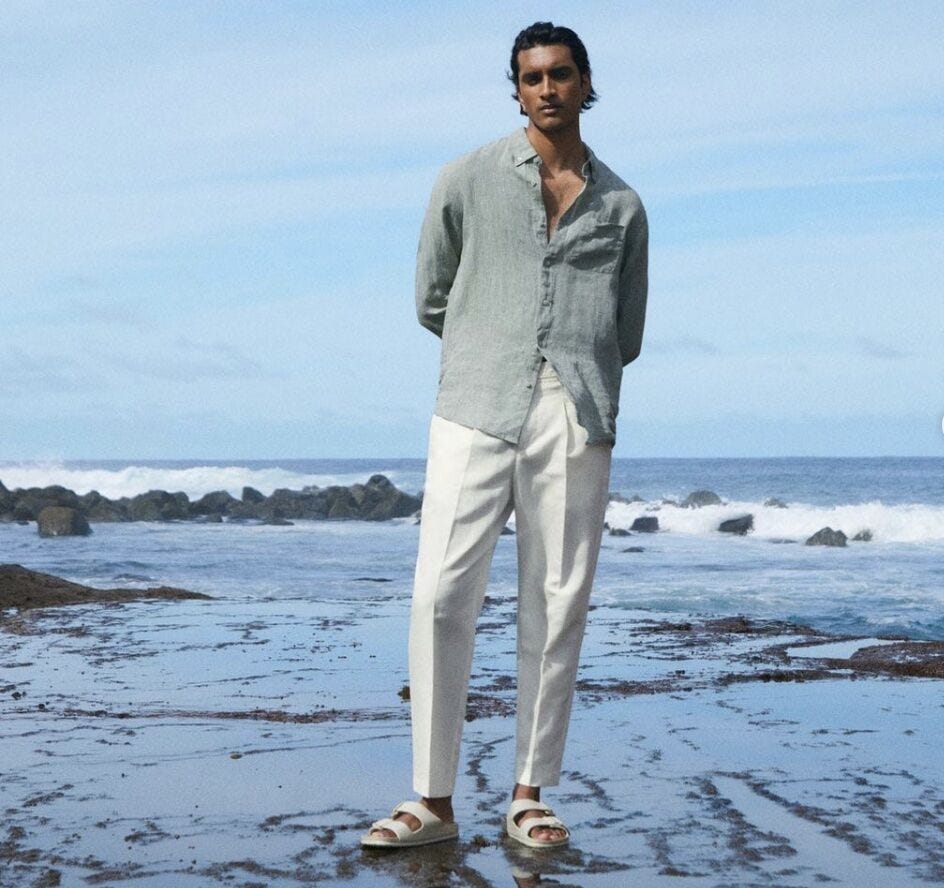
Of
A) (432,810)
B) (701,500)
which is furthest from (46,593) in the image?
(701,500)

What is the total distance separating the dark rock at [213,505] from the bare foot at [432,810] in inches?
1529

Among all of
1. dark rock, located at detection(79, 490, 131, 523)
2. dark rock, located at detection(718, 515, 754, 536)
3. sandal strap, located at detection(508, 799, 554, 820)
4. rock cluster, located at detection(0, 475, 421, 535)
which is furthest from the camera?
rock cluster, located at detection(0, 475, 421, 535)

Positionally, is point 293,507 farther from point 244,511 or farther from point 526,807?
point 526,807

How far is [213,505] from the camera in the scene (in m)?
42.6

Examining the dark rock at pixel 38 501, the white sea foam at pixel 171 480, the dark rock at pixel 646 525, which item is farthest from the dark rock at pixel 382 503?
the white sea foam at pixel 171 480

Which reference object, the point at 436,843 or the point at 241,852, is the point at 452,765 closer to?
the point at 436,843

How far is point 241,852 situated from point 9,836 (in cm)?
70

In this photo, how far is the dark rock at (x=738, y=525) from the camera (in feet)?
114

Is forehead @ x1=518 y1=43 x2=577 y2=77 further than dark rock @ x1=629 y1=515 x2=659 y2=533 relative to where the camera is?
No

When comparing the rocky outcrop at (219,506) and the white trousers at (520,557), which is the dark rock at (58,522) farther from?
the white trousers at (520,557)

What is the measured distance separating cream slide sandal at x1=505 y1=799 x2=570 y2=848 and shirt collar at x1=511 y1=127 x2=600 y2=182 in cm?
175

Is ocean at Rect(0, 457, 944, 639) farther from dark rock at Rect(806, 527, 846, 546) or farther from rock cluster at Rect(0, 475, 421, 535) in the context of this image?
rock cluster at Rect(0, 475, 421, 535)

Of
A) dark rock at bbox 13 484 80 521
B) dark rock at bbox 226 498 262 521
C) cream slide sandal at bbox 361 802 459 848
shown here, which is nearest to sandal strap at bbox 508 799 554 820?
cream slide sandal at bbox 361 802 459 848

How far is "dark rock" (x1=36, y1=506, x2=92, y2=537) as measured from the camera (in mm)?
30672
